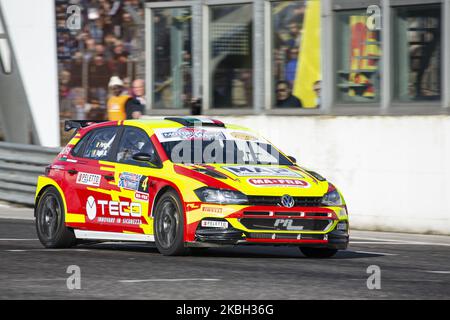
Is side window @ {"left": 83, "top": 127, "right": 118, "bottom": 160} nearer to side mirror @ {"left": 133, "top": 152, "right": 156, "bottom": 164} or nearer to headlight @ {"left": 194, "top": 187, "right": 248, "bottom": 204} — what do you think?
side mirror @ {"left": 133, "top": 152, "right": 156, "bottom": 164}

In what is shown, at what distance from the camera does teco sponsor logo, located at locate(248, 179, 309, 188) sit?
12.2 meters

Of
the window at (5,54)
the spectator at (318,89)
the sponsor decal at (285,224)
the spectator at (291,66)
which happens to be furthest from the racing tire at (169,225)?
the window at (5,54)

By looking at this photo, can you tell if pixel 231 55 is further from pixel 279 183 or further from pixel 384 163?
pixel 279 183

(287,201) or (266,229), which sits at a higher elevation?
(287,201)

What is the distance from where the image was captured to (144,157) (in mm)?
12766

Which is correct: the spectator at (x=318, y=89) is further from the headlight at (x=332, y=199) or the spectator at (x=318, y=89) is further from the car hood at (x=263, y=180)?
the headlight at (x=332, y=199)

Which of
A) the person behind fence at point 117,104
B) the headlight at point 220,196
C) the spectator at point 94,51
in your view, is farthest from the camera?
the spectator at point 94,51

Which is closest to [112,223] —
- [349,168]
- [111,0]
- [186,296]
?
[186,296]

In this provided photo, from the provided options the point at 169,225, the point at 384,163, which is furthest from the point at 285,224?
the point at 384,163

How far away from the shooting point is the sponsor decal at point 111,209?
12789 mm

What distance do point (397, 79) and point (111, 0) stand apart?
7.19m

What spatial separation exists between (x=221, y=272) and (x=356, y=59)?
8.66m

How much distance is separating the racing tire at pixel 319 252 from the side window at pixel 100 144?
2.38 meters

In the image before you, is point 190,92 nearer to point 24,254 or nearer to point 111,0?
point 111,0
